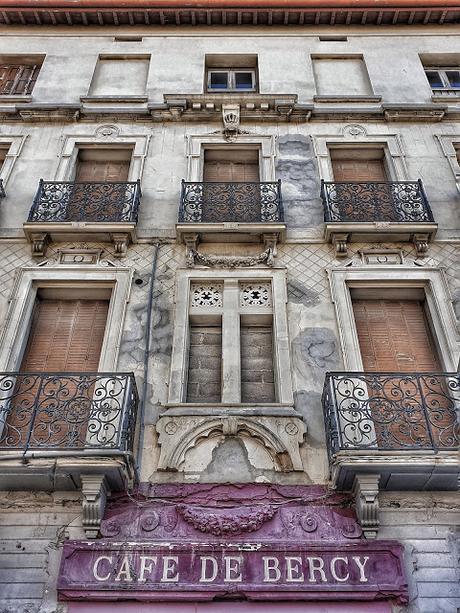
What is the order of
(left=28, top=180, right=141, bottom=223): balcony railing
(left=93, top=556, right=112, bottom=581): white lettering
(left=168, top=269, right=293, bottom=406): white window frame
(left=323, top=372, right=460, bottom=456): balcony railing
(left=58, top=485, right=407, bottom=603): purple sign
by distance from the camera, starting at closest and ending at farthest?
(left=58, top=485, right=407, bottom=603): purple sign → (left=93, top=556, right=112, bottom=581): white lettering → (left=323, top=372, right=460, bottom=456): balcony railing → (left=168, top=269, right=293, bottom=406): white window frame → (left=28, top=180, right=141, bottom=223): balcony railing

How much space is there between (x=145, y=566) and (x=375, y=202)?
6.97m

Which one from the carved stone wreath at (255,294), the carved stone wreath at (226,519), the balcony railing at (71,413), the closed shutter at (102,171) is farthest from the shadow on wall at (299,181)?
the carved stone wreath at (226,519)

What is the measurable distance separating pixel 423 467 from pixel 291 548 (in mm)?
1761

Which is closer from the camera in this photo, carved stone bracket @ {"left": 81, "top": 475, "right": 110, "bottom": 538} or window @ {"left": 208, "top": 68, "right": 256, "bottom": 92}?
carved stone bracket @ {"left": 81, "top": 475, "right": 110, "bottom": 538}

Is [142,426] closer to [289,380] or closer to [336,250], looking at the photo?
[289,380]

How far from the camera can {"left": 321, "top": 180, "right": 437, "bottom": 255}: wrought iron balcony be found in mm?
9945

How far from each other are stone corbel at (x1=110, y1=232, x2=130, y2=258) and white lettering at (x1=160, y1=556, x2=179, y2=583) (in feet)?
16.4

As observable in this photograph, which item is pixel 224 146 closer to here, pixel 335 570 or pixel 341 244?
pixel 341 244

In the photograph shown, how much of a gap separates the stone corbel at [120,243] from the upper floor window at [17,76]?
222 inches

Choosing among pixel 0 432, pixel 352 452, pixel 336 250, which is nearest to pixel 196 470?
pixel 352 452

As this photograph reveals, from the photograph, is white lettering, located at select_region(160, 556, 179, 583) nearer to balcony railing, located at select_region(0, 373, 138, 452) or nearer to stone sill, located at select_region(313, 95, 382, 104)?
balcony railing, located at select_region(0, 373, 138, 452)

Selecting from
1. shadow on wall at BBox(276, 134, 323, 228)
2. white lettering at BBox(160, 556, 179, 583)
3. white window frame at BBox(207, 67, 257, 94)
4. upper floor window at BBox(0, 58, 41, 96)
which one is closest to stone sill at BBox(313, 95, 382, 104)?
shadow on wall at BBox(276, 134, 323, 228)

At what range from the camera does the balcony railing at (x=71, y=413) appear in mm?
7215

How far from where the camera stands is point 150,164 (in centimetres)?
1157
